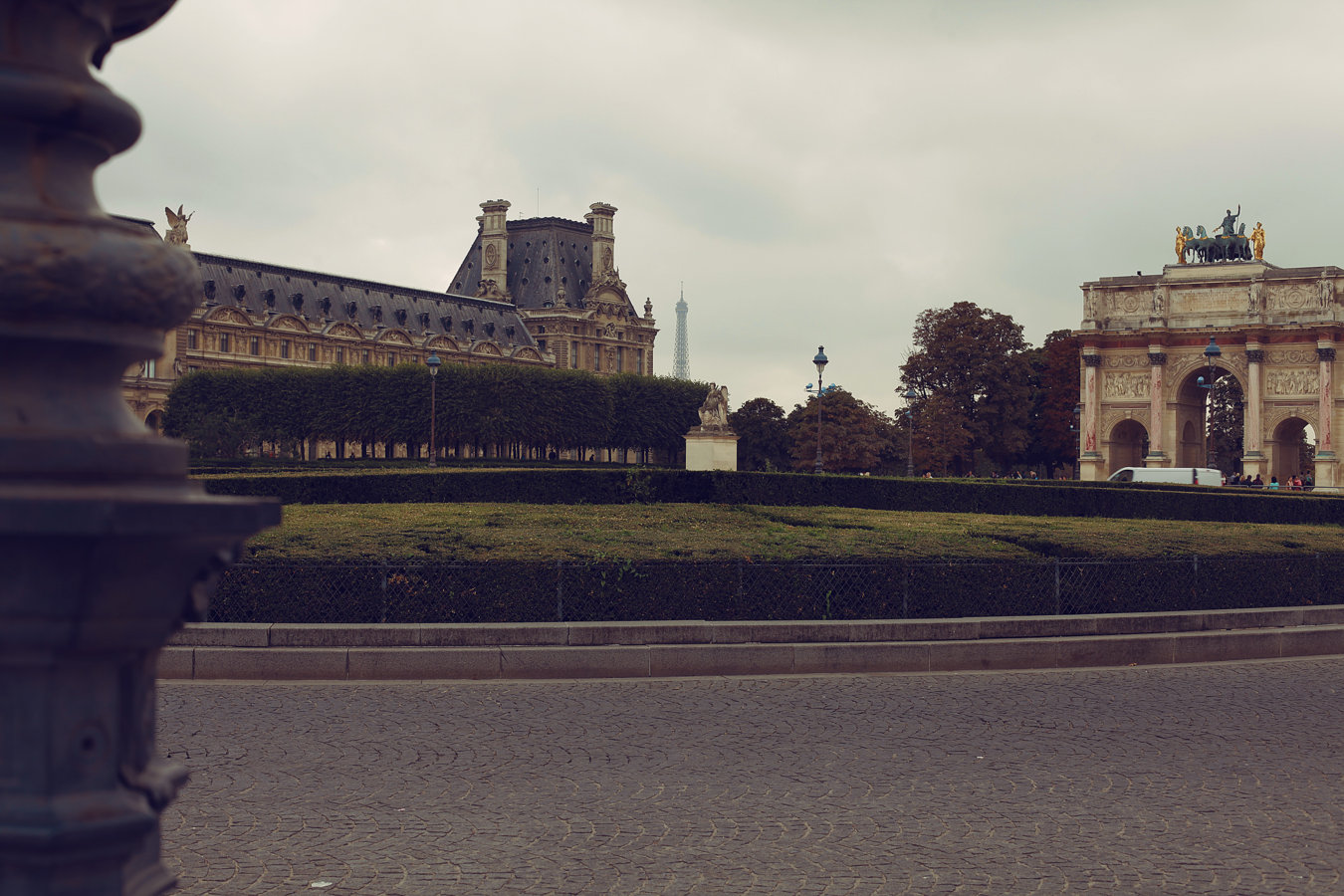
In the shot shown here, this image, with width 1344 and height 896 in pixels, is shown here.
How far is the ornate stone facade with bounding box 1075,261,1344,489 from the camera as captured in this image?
274 ft

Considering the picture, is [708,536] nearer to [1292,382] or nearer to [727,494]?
[727,494]

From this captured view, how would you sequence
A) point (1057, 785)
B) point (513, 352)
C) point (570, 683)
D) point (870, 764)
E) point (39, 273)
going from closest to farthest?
1. point (39, 273)
2. point (1057, 785)
3. point (870, 764)
4. point (570, 683)
5. point (513, 352)

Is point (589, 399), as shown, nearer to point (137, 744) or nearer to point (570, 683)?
point (570, 683)

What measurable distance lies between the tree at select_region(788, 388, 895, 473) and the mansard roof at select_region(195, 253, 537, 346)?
184 ft

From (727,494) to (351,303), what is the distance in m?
113

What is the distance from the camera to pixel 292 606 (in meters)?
13.6

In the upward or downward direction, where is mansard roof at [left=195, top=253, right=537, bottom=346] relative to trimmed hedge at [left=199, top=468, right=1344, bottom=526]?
upward

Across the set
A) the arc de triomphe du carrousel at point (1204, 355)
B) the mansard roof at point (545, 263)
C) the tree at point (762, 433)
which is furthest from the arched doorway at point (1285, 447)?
the mansard roof at point (545, 263)

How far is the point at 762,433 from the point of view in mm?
104500

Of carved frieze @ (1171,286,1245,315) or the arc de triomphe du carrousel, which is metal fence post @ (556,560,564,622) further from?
carved frieze @ (1171,286,1245,315)

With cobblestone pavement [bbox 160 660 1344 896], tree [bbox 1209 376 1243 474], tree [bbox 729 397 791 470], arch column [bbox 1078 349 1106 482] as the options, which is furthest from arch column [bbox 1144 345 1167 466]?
cobblestone pavement [bbox 160 660 1344 896]

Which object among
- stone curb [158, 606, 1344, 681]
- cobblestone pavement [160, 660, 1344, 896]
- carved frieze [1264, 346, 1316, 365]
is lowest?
cobblestone pavement [160, 660, 1344, 896]

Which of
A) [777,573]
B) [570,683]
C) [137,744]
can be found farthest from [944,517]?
[137,744]

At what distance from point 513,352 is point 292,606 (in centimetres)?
13873
